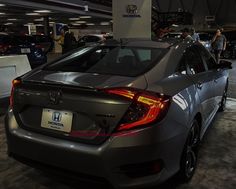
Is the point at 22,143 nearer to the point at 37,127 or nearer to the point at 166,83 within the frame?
the point at 37,127

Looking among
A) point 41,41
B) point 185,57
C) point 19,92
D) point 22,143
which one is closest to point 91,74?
point 19,92

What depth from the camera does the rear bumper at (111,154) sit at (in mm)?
2338

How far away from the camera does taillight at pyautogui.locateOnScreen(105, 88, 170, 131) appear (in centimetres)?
235

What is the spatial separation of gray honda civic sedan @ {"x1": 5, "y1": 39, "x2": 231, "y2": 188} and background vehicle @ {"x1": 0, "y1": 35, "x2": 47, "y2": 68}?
952 cm

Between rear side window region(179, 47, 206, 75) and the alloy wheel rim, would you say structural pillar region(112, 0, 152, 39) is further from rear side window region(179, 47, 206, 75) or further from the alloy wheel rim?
the alloy wheel rim

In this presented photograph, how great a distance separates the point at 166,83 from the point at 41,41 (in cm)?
1163

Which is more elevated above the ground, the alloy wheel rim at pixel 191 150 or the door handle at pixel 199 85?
the door handle at pixel 199 85

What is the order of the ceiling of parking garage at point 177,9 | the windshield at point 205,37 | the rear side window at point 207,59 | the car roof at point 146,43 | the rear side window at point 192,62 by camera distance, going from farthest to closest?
the ceiling of parking garage at point 177,9 < the windshield at point 205,37 < the rear side window at point 207,59 < the car roof at point 146,43 < the rear side window at point 192,62

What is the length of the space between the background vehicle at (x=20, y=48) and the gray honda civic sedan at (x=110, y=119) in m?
9.52

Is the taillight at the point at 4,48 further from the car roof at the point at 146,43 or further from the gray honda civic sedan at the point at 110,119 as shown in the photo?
the gray honda civic sedan at the point at 110,119

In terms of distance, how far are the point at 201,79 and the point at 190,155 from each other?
89 cm

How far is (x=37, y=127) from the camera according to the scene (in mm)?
2666

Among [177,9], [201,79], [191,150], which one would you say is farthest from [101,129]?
[177,9]

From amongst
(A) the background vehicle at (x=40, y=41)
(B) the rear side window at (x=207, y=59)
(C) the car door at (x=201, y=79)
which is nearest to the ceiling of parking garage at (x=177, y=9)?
(A) the background vehicle at (x=40, y=41)
